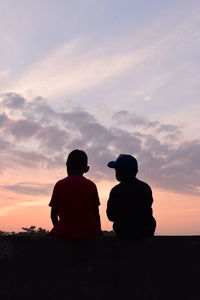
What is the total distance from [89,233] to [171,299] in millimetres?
1260

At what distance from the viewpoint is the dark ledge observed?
622 centimetres

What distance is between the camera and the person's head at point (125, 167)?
659 centimetres

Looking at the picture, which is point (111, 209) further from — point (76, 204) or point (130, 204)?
point (76, 204)

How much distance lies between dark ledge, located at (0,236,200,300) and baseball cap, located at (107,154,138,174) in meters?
0.89

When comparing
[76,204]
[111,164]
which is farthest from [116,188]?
[76,204]

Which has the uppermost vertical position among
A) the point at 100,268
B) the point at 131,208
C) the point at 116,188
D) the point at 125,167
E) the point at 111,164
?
the point at 111,164

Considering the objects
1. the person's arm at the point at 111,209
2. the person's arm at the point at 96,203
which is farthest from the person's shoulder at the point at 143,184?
the person's arm at the point at 96,203

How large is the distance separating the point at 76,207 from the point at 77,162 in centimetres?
59

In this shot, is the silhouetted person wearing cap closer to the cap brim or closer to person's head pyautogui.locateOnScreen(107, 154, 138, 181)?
person's head pyautogui.locateOnScreen(107, 154, 138, 181)

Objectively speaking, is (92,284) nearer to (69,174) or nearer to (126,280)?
(126,280)

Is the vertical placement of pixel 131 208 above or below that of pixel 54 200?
below

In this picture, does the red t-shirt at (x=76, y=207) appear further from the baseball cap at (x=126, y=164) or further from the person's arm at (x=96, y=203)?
the baseball cap at (x=126, y=164)

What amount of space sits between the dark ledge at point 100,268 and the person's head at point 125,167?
0.82 meters

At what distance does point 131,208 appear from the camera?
21.3 ft
